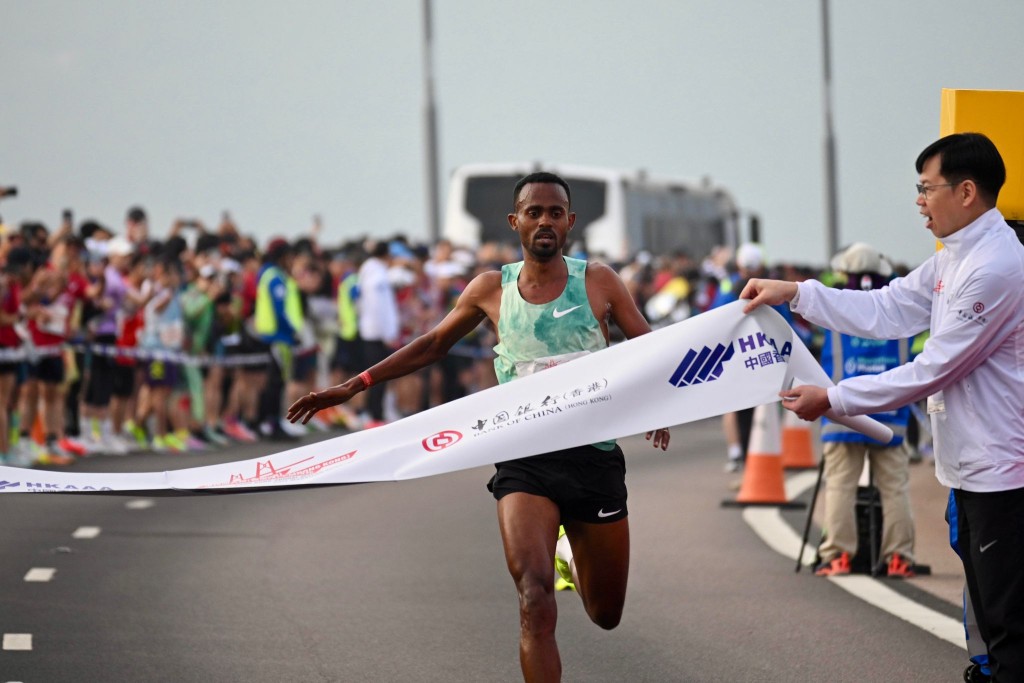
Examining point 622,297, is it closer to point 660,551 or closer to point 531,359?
point 531,359

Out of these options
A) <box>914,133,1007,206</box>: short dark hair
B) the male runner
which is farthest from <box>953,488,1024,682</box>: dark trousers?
the male runner

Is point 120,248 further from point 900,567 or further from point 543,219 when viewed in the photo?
point 543,219

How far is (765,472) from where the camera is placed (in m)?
14.8

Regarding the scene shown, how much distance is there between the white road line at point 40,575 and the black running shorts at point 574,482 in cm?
469

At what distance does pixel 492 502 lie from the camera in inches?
582

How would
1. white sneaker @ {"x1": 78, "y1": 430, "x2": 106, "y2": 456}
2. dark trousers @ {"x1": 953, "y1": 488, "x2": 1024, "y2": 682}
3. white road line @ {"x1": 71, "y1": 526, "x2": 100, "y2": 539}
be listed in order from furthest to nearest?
white sneaker @ {"x1": 78, "y1": 430, "x2": 106, "y2": 456} → white road line @ {"x1": 71, "y1": 526, "x2": 100, "y2": 539} → dark trousers @ {"x1": 953, "y1": 488, "x2": 1024, "y2": 682}

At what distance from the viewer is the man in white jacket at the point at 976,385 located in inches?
220

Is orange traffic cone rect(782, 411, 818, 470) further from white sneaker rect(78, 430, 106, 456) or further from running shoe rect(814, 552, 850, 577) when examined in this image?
running shoe rect(814, 552, 850, 577)

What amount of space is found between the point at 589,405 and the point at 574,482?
31 centimetres

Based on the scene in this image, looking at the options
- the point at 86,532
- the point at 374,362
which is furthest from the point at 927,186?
the point at 374,362

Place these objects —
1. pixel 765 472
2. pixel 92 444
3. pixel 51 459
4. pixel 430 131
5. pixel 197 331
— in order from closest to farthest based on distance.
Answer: pixel 765 472 → pixel 51 459 → pixel 92 444 → pixel 197 331 → pixel 430 131

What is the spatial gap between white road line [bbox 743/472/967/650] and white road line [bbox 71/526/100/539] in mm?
5003

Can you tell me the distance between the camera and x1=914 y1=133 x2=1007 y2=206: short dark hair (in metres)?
5.82

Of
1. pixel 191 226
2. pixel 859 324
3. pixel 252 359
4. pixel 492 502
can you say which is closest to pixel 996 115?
pixel 859 324
